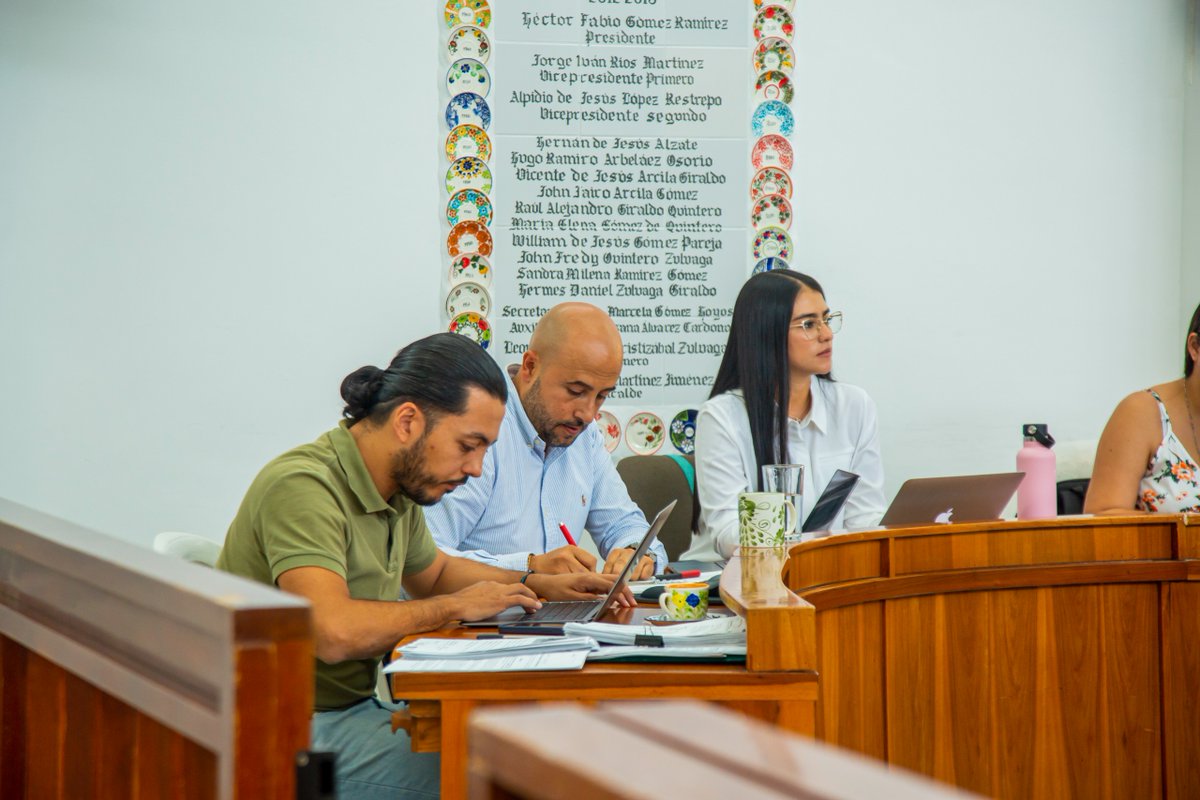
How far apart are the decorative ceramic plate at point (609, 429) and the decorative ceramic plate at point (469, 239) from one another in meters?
0.63

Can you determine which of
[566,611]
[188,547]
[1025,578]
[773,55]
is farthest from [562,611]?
[773,55]

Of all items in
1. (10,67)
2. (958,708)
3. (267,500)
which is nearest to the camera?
(267,500)

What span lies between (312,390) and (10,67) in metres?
1.28

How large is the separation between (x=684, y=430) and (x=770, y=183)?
0.84 m

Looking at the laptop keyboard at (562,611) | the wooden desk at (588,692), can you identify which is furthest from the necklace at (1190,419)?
the wooden desk at (588,692)

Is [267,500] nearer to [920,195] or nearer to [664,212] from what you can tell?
[664,212]

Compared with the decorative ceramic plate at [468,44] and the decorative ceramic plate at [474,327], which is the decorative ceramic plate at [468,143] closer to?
the decorative ceramic plate at [468,44]

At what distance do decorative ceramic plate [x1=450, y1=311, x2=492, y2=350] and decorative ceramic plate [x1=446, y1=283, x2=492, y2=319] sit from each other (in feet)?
0.04

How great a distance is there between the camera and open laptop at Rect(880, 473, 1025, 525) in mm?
2391

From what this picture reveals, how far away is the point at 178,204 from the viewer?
352 centimetres

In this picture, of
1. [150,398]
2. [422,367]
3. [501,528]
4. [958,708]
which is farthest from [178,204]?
[958,708]

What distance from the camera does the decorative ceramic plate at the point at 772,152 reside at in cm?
376

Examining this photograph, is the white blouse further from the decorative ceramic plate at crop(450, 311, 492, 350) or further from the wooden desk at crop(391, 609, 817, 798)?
the wooden desk at crop(391, 609, 817, 798)

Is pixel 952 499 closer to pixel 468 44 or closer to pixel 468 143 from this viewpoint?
pixel 468 143
